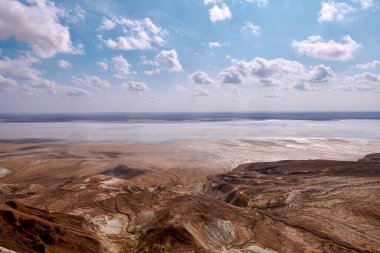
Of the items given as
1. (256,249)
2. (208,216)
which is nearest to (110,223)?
(208,216)

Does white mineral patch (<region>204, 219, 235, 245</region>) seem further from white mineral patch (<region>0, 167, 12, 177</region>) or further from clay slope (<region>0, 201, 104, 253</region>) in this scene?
white mineral patch (<region>0, 167, 12, 177</region>)

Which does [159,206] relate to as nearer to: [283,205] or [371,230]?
[283,205]

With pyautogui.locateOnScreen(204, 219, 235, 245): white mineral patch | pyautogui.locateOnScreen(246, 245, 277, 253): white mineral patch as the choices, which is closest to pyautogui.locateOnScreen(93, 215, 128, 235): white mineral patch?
pyautogui.locateOnScreen(204, 219, 235, 245): white mineral patch

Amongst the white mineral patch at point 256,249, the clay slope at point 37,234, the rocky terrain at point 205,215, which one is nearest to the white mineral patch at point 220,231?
the rocky terrain at point 205,215

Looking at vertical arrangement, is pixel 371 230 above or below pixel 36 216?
below

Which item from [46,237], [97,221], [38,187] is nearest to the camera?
[46,237]

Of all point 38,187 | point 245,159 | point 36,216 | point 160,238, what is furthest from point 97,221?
point 245,159

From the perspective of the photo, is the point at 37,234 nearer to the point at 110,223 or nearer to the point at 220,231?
the point at 110,223
